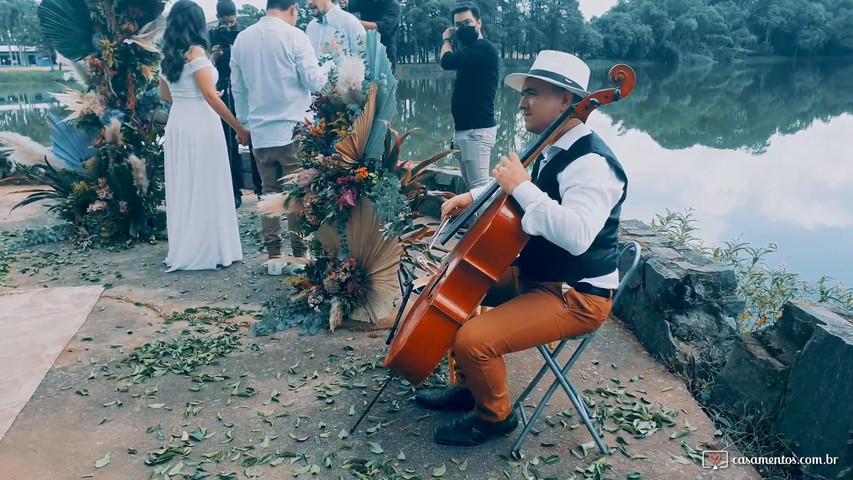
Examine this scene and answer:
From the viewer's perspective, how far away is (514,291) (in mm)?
2898

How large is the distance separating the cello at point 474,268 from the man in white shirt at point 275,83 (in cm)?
217

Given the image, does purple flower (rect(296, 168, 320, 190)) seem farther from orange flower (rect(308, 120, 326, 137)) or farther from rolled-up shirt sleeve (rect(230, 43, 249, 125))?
rolled-up shirt sleeve (rect(230, 43, 249, 125))

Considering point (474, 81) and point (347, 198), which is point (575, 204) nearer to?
point (347, 198)

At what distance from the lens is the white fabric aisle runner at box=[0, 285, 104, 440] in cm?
321

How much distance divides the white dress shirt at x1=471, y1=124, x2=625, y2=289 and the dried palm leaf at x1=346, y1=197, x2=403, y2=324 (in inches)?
60.8

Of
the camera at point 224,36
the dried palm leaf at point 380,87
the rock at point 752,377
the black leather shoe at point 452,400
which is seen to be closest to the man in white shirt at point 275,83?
the dried palm leaf at point 380,87

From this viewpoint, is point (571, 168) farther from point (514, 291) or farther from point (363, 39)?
point (363, 39)

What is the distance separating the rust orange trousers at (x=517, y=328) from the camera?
2410mm

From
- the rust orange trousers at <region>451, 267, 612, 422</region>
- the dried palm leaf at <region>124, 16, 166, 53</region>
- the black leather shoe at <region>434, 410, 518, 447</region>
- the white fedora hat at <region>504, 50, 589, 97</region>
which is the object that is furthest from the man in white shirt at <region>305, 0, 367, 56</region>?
the black leather shoe at <region>434, 410, 518, 447</region>

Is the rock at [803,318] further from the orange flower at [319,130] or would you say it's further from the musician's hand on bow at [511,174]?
the orange flower at [319,130]

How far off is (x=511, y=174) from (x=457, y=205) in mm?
627

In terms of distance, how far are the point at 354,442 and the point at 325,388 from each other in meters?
0.54

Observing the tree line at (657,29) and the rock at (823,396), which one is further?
the tree line at (657,29)

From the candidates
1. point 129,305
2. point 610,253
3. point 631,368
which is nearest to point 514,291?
point 610,253
